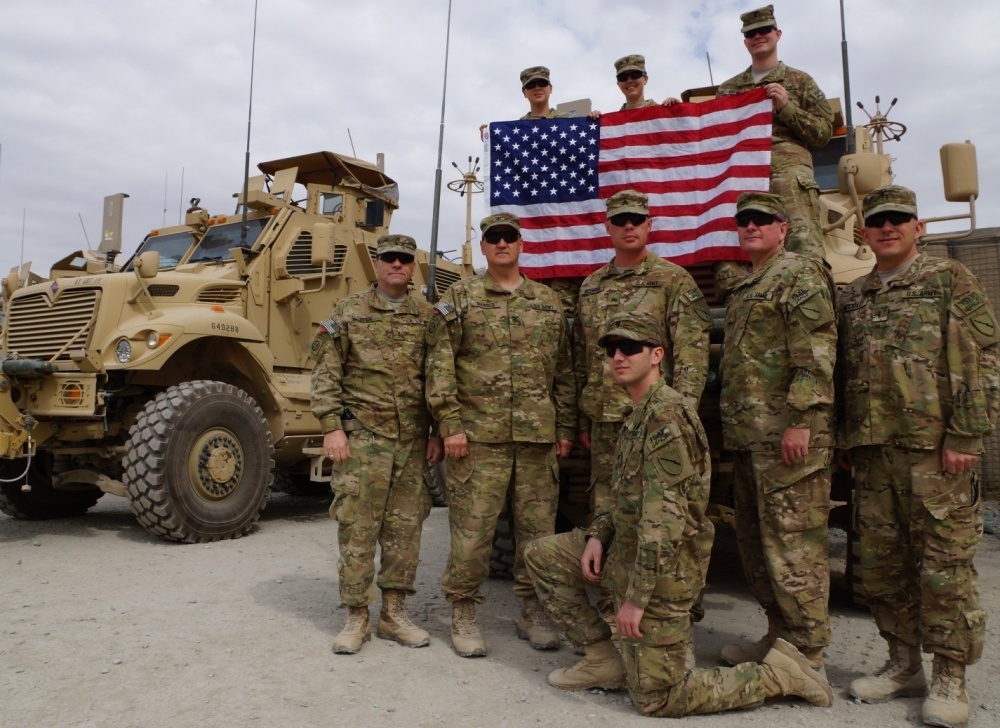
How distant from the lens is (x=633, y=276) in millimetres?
3643

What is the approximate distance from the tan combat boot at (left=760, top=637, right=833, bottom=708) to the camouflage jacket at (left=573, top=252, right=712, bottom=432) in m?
1.04

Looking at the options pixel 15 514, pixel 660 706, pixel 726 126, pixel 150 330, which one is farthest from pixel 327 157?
pixel 660 706

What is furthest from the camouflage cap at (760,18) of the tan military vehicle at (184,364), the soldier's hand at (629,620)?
the tan military vehicle at (184,364)

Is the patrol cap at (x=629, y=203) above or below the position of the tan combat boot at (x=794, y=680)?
above

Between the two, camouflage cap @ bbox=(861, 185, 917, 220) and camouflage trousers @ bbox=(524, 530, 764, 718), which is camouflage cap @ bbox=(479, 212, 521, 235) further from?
camouflage trousers @ bbox=(524, 530, 764, 718)

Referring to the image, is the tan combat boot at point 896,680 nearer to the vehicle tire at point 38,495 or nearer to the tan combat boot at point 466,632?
the tan combat boot at point 466,632

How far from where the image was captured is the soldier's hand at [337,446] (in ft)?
12.0

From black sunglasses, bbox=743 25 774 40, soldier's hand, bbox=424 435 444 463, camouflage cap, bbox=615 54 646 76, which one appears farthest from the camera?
camouflage cap, bbox=615 54 646 76

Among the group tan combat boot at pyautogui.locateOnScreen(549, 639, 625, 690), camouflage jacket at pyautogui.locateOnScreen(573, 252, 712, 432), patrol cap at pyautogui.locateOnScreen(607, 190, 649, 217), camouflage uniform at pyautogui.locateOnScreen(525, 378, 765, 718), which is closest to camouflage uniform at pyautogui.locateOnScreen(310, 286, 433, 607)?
camouflage jacket at pyautogui.locateOnScreen(573, 252, 712, 432)

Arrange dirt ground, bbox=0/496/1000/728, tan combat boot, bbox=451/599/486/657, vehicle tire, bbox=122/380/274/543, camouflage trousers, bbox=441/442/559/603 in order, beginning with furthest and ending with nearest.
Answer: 1. vehicle tire, bbox=122/380/274/543
2. camouflage trousers, bbox=441/442/559/603
3. tan combat boot, bbox=451/599/486/657
4. dirt ground, bbox=0/496/1000/728

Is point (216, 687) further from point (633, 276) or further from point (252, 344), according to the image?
point (252, 344)

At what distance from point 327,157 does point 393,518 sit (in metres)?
5.70

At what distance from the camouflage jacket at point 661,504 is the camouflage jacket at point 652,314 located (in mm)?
494

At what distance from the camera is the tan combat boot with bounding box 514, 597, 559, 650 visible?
361 cm
